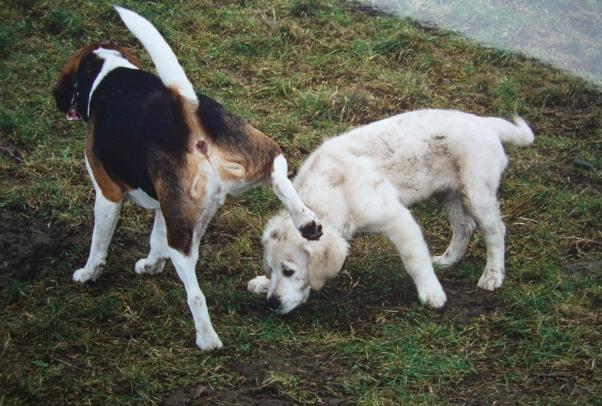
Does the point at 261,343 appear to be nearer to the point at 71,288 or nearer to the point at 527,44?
the point at 71,288

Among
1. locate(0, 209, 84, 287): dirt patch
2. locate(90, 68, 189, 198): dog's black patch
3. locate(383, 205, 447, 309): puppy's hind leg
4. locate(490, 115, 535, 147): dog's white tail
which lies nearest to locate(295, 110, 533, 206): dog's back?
locate(490, 115, 535, 147): dog's white tail

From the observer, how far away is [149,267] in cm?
552

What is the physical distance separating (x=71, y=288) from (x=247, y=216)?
1.56m

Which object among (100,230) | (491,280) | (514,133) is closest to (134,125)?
(100,230)

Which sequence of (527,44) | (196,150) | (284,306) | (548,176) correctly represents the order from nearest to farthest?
(196,150) < (284,306) < (548,176) < (527,44)

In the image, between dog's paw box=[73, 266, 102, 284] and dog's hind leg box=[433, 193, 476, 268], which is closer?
dog's paw box=[73, 266, 102, 284]

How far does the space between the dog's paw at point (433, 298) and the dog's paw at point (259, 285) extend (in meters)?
1.04

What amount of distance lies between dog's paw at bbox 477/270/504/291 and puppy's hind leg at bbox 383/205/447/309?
1.34 feet

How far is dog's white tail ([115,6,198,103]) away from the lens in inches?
169

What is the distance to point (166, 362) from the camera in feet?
14.7

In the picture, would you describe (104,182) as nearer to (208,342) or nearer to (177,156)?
(177,156)

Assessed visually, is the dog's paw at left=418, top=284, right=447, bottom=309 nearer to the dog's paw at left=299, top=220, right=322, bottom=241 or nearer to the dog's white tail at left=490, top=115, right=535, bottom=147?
the dog's paw at left=299, top=220, right=322, bottom=241

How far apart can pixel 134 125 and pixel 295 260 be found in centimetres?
128

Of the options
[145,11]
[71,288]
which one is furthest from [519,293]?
[145,11]
